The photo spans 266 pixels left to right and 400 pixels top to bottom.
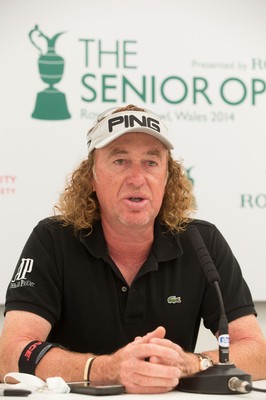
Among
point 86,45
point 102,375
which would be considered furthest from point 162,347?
point 86,45

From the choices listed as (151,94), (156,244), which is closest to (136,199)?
(156,244)

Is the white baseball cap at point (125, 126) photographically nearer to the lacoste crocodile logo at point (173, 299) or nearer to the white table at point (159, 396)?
the lacoste crocodile logo at point (173, 299)

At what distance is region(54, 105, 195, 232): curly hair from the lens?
215 cm

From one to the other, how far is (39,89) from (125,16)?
45 cm

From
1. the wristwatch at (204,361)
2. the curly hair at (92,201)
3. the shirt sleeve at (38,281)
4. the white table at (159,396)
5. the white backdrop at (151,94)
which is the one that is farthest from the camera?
the white backdrop at (151,94)

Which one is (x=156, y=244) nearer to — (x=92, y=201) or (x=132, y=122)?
(x=92, y=201)

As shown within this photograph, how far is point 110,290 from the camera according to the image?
6.64 feet

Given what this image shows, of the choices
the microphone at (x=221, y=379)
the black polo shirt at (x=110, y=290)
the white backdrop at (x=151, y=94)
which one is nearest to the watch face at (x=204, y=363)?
the microphone at (x=221, y=379)

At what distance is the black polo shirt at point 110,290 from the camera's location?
79.3 inches

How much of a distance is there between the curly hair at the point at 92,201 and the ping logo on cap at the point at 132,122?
0.25 ft

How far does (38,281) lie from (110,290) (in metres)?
0.20

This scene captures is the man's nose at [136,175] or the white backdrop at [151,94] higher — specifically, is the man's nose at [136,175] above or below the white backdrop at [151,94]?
below

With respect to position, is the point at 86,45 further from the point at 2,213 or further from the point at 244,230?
the point at 244,230

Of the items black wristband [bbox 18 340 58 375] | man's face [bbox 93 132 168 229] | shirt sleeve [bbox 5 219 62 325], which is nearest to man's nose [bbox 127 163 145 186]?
man's face [bbox 93 132 168 229]
